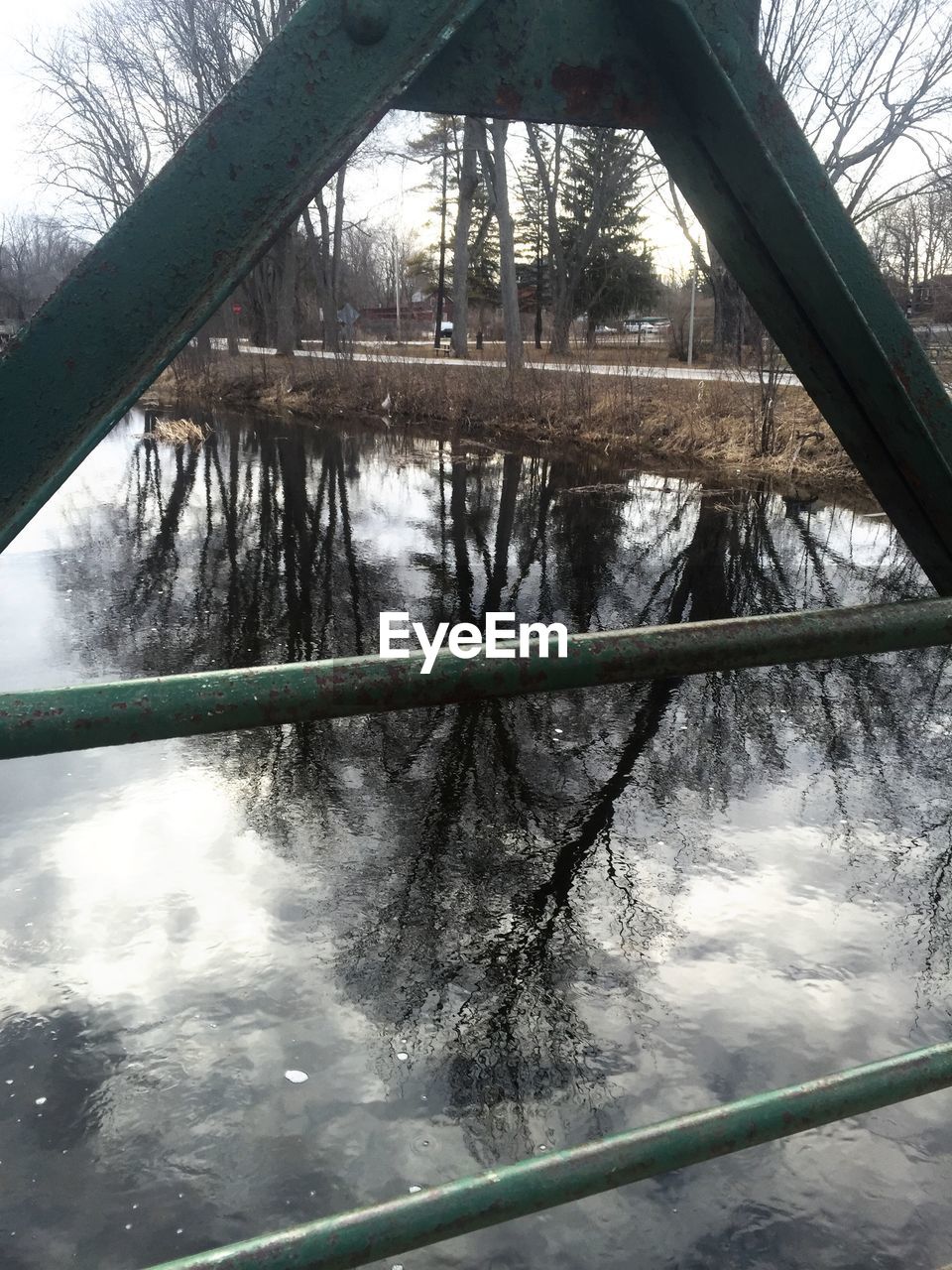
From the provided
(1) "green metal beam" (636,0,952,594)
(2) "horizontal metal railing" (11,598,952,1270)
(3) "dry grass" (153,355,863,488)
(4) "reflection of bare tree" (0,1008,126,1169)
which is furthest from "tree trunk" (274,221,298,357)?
(2) "horizontal metal railing" (11,598,952,1270)

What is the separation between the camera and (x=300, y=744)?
6.73 m

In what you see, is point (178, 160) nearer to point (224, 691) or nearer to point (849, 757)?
point (224, 691)

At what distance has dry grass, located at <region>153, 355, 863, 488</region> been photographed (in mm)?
18062

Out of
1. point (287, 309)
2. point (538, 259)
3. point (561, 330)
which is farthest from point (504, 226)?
point (538, 259)

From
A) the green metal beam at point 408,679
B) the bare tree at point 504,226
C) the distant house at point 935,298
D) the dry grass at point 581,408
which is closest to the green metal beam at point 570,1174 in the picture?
the green metal beam at point 408,679

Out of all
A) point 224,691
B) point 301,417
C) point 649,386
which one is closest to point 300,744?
point 224,691

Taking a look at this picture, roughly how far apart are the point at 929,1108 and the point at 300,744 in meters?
4.28

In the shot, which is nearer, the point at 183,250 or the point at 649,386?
the point at 183,250

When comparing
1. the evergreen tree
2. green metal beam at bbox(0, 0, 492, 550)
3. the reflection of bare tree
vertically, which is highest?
the evergreen tree

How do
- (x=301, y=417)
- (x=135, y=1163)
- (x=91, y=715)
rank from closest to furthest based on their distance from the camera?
(x=91, y=715), (x=135, y=1163), (x=301, y=417)

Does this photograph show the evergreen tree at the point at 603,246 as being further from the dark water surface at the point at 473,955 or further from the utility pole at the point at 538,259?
the dark water surface at the point at 473,955

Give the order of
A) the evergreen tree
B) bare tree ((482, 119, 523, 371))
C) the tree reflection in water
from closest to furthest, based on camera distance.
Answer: the tree reflection in water < bare tree ((482, 119, 523, 371)) < the evergreen tree

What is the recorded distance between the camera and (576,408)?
22.1 metres

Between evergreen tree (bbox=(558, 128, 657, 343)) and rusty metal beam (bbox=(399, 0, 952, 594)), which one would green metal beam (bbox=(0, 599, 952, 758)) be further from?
evergreen tree (bbox=(558, 128, 657, 343))
